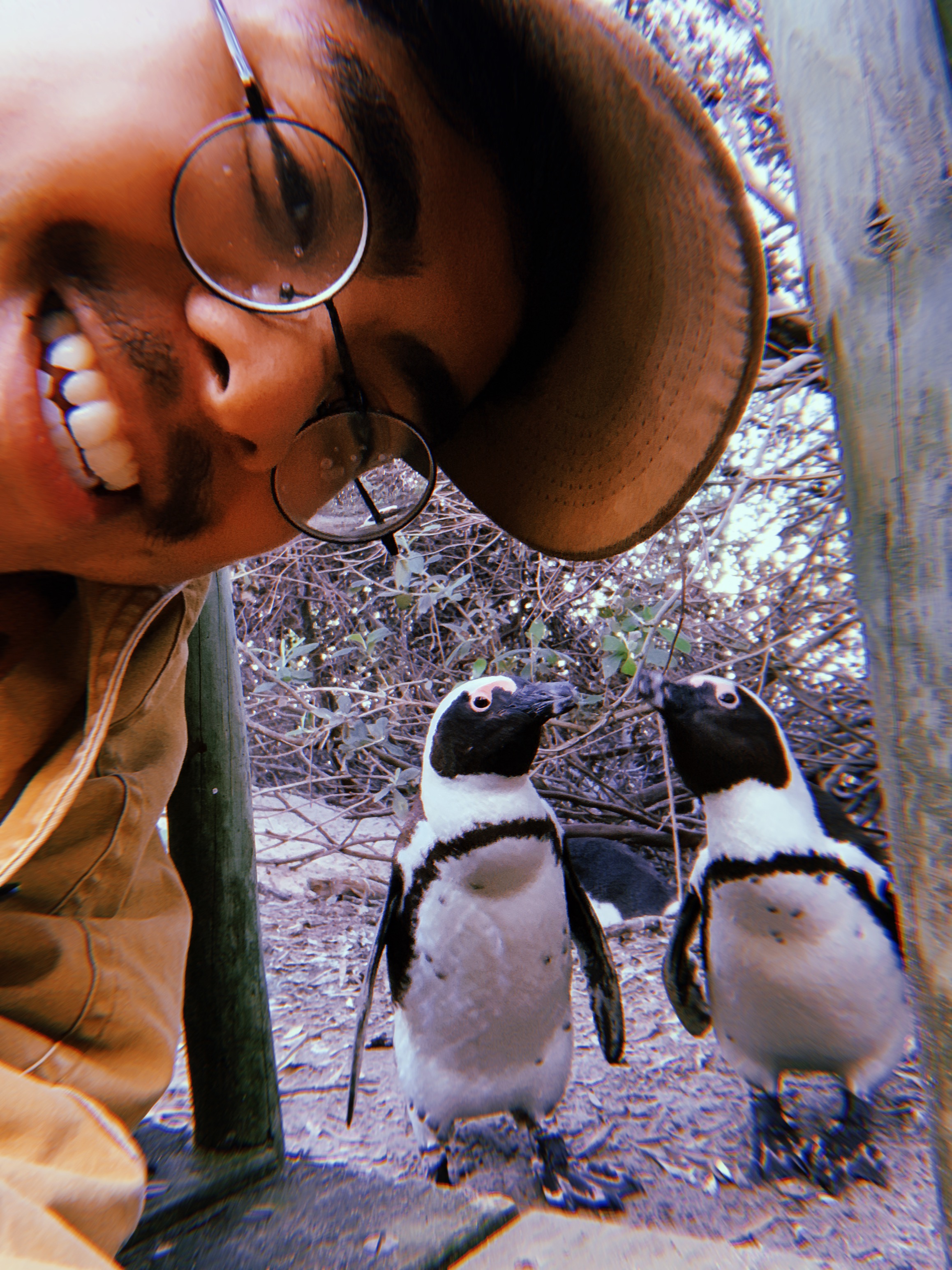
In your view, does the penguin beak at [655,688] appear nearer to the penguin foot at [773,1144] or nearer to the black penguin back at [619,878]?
the penguin foot at [773,1144]

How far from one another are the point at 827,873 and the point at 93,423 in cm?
129

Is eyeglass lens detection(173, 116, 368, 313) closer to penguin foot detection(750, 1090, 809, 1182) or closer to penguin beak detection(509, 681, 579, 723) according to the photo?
penguin beak detection(509, 681, 579, 723)

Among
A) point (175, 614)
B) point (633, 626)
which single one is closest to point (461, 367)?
point (175, 614)

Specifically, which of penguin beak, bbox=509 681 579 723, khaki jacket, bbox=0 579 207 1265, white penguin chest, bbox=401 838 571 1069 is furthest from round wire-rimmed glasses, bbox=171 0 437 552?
white penguin chest, bbox=401 838 571 1069

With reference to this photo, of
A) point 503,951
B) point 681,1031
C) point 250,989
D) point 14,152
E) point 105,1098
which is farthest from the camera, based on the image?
point 681,1031

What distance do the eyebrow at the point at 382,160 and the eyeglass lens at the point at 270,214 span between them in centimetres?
2

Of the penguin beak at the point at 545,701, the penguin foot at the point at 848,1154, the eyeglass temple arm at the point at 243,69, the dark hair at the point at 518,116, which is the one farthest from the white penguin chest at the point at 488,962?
the eyeglass temple arm at the point at 243,69

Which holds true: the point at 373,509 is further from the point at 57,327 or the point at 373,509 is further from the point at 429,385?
the point at 57,327

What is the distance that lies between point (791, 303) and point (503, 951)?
1.64 meters

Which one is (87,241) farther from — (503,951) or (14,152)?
(503,951)

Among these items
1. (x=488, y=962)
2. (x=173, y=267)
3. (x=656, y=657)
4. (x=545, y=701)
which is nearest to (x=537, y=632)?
(x=656, y=657)

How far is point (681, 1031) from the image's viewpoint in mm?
1758

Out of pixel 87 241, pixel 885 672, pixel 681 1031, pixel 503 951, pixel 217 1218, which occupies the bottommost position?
pixel 681 1031

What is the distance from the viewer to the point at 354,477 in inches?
26.2
